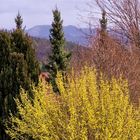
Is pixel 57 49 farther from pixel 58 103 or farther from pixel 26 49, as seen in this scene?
pixel 58 103

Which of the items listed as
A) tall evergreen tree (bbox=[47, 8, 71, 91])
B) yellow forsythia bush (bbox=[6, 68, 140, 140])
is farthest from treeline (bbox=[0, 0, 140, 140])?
tall evergreen tree (bbox=[47, 8, 71, 91])

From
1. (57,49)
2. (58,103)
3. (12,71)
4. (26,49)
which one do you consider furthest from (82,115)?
(57,49)

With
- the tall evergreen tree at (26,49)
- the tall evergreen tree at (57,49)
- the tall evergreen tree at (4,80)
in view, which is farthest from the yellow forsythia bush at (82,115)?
the tall evergreen tree at (57,49)

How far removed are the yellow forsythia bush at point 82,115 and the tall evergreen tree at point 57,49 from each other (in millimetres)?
19593

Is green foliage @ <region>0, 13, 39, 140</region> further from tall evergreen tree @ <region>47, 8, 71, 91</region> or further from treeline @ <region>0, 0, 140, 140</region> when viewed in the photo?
tall evergreen tree @ <region>47, 8, 71, 91</region>

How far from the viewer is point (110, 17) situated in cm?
1816

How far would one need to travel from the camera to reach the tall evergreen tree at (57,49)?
3048 cm

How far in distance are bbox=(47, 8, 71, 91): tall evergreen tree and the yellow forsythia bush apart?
19593 mm

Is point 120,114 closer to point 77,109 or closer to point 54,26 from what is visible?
point 77,109

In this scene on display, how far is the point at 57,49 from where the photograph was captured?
31266 mm

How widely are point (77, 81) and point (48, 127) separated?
1.10 metres

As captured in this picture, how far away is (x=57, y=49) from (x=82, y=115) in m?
21.9

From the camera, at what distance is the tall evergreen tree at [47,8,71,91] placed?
3048 cm

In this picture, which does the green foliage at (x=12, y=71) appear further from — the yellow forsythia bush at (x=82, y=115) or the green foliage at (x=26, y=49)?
the yellow forsythia bush at (x=82, y=115)
